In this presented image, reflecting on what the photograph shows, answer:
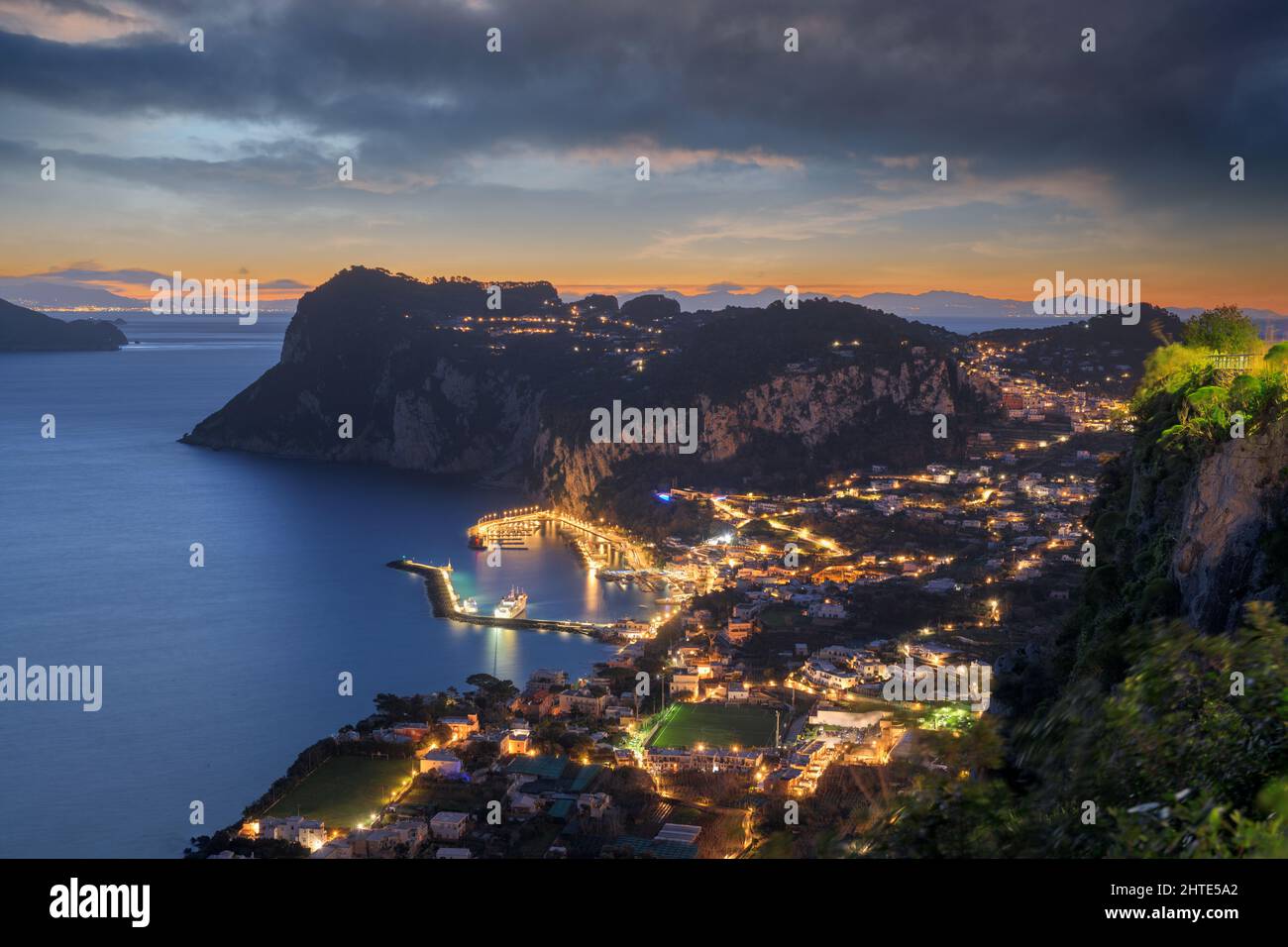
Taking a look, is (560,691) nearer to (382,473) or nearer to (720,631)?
(720,631)

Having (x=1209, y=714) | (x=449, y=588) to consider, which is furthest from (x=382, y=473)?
(x=1209, y=714)

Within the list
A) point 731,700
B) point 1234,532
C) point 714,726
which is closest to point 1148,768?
point 1234,532

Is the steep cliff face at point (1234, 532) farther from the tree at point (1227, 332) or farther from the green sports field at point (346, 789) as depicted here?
the green sports field at point (346, 789)

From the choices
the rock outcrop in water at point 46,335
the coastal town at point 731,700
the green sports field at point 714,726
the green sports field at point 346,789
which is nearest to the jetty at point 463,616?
the coastal town at point 731,700

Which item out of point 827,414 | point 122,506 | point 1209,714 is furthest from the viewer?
point 827,414

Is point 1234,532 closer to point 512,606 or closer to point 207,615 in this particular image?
point 512,606

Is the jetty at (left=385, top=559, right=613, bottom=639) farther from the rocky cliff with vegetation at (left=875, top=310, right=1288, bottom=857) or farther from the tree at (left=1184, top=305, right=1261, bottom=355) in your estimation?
the rocky cliff with vegetation at (left=875, top=310, right=1288, bottom=857)
